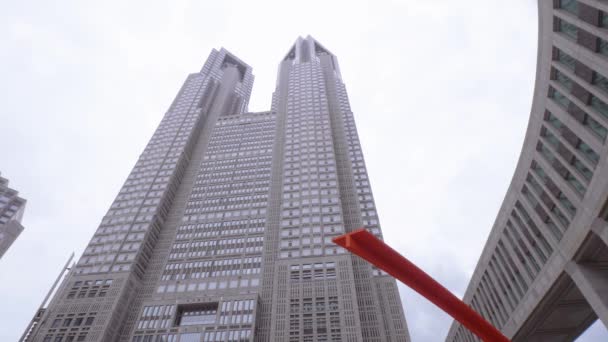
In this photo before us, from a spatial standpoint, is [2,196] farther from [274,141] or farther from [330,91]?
[330,91]

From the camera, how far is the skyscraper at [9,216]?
114500mm

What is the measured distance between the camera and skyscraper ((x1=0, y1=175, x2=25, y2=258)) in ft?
376

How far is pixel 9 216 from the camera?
119 meters

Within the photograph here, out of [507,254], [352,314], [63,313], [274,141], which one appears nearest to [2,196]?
[63,313]

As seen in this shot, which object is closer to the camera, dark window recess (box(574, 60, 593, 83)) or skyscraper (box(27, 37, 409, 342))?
dark window recess (box(574, 60, 593, 83))

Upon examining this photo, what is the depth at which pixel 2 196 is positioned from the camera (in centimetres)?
12319

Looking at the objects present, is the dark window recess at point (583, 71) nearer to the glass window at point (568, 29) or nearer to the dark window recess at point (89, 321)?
the glass window at point (568, 29)

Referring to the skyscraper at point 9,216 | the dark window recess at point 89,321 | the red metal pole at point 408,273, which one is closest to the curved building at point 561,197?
the red metal pole at point 408,273

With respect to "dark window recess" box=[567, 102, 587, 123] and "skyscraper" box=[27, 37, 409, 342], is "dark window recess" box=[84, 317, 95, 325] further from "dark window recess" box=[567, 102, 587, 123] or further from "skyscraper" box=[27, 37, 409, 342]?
"dark window recess" box=[567, 102, 587, 123]

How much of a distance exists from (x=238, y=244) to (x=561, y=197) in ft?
228

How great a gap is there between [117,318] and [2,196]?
89679 mm

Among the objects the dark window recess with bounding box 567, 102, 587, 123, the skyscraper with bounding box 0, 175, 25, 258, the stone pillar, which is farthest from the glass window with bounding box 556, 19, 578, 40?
the skyscraper with bounding box 0, 175, 25, 258

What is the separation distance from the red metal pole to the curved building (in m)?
19.3

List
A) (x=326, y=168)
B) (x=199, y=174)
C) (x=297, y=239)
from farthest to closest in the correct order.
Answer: (x=199, y=174) < (x=326, y=168) < (x=297, y=239)
